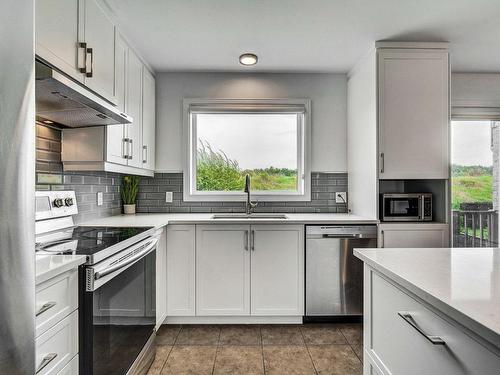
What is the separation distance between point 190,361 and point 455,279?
182cm

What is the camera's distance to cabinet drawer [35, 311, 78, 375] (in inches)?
39.9

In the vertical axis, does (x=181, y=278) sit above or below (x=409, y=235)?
below

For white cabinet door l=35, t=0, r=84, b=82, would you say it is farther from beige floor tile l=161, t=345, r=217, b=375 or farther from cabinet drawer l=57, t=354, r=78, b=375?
beige floor tile l=161, t=345, r=217, b=375

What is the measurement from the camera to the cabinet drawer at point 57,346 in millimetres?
1015

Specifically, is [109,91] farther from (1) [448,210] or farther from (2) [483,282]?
(1) [448,210]

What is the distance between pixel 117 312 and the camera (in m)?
1.50

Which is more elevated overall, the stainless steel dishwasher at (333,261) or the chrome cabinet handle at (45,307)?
the chrome cabinet handle at (45,307)

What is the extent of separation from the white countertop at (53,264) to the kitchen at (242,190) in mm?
17

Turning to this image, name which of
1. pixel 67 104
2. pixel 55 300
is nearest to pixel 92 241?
pixel 55 300

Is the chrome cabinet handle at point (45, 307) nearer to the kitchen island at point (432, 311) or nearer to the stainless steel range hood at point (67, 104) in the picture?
the stainless steel range hood at point (67, 104)

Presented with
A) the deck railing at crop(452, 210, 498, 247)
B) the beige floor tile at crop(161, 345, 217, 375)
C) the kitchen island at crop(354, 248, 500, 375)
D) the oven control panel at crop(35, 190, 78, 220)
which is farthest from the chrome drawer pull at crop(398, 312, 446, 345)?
the deck railing at crop(452, 210, 498, 247)

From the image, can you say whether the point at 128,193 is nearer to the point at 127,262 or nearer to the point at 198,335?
the point at 198,335

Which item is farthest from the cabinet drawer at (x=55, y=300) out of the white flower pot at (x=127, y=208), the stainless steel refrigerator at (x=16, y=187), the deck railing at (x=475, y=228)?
the deck railing at (x=475, y=228)

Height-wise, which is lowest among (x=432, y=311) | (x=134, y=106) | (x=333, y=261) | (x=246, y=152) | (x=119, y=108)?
(x=333, y=261)
